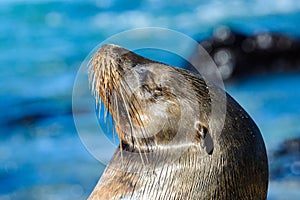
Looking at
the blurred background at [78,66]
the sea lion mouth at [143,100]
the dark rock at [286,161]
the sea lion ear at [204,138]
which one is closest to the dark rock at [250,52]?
the blurred background at [78,66]

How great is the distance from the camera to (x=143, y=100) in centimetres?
518

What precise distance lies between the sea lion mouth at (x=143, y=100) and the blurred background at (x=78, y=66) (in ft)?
15.7

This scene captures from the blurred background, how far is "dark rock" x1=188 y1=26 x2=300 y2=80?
0.08 ft

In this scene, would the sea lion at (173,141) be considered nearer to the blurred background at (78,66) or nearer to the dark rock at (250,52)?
the blurred background at (78,66)

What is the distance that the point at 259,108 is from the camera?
14.7 m

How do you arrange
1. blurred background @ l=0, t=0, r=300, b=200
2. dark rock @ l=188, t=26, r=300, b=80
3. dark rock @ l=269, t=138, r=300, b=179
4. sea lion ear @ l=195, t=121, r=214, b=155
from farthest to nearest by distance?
dark rock @ l=188, t=26, r=300, b=80 → blurred background @ l=0, t=0, r=300, b=200 → dark rock @ l=269, t=138, r=300, b=179 → sea lion ear @ l=195, t=121, r=214, b=155

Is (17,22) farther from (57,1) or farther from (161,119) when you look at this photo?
(161,119)

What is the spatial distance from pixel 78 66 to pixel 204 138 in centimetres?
1449

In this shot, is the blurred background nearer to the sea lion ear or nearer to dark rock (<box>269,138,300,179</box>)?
dark rock (<box>269,138,300,179</box>)

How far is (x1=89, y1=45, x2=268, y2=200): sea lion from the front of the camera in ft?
16.4

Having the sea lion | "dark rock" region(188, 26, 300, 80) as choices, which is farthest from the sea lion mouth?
"dark rock" region(188, 26, 300, 80)

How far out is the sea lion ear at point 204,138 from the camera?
4.98 meters

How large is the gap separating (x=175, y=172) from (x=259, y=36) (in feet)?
44.7

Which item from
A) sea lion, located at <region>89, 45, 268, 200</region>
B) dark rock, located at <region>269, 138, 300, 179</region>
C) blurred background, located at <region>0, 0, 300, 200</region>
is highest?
blurred background, located at <region>0, 0, 300, 200</region>
